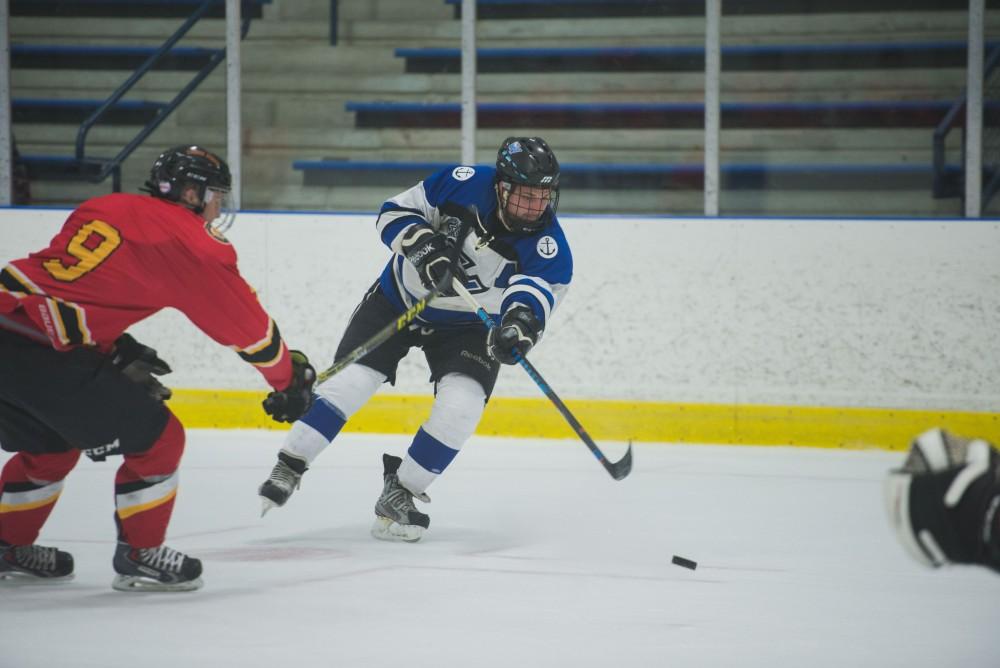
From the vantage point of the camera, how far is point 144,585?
2.70 m

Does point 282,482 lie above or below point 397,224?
below

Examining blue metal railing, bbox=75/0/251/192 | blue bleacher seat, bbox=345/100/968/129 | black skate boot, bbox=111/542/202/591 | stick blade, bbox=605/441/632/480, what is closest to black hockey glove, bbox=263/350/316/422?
black skate boot, bbox=111/542/202/591

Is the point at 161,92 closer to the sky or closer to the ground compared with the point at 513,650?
closer to the sky


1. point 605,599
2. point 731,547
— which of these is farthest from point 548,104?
point 605,599

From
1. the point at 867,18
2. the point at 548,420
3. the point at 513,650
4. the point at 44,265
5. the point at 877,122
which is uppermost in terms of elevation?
the point at 867,18

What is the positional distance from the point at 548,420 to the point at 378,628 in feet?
9.12

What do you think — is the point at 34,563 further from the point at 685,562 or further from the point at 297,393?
the point at 685,562

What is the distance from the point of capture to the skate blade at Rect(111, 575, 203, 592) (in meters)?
2.70

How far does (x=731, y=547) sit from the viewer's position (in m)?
3.30

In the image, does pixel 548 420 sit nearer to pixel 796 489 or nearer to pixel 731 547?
pixel 796 489

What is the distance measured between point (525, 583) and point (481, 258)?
988mm

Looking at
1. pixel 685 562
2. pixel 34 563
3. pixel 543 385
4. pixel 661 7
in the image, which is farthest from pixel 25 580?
pixel 661 7

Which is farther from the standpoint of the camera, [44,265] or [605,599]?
[605,599]

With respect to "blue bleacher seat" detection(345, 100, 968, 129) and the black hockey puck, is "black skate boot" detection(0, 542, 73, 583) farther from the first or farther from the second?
"blue bleacher seat" detection(345, 100, 968, 129)
